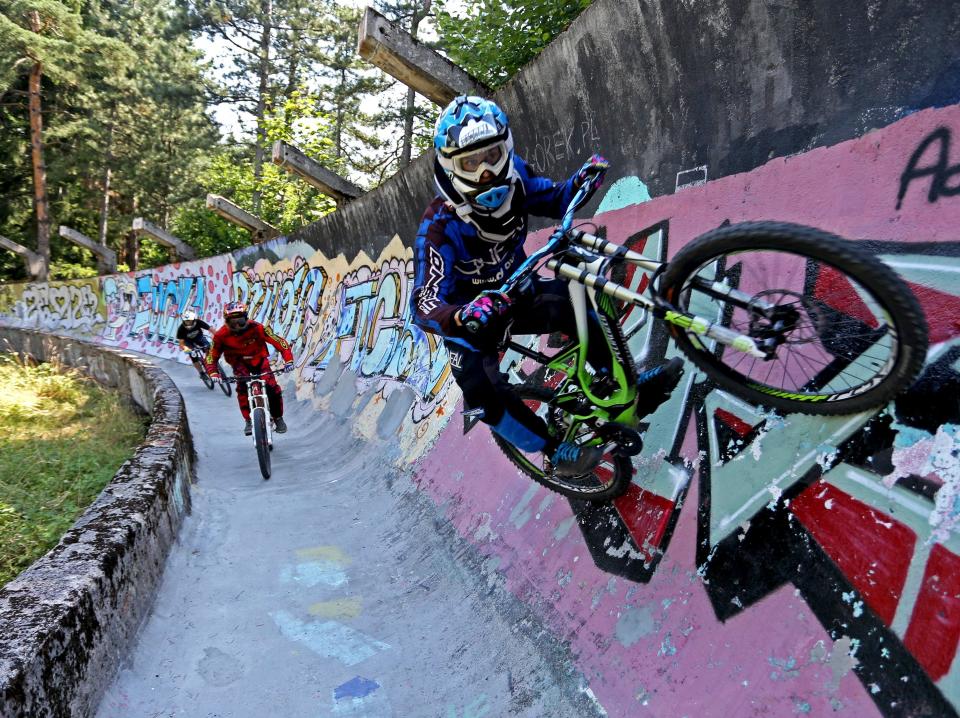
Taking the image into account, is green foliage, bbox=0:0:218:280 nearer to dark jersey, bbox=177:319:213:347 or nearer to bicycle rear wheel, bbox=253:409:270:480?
dark jersey, bbox=177:319:213:347

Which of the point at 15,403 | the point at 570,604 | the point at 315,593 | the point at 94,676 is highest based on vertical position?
the point at 570,604

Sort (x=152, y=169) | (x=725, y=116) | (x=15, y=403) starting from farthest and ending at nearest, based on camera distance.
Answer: (x=152, y=169)
(x=15, y=403)
(x=725, y=116)

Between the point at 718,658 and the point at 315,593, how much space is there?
10.1ft

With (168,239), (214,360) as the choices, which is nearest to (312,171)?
(214,360)

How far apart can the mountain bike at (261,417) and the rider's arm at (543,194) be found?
4.96 m

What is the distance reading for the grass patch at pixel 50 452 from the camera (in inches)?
200

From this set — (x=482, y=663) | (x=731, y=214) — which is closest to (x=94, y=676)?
(x=482, y=663)

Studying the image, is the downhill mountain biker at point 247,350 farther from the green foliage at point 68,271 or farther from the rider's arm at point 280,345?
the green foliage at point 68,271

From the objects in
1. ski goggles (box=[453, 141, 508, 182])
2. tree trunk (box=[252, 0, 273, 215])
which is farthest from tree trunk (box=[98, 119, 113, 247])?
ski goggles (box=[453, 141, 508, 182])

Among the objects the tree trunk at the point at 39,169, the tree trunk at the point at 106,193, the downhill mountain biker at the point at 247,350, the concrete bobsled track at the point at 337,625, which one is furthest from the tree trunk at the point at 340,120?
the concrete bobsled track at the point at 337,625

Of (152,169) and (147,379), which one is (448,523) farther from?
(152,169)

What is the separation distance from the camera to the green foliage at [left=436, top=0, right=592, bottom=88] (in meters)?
9.84

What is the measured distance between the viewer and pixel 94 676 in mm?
3141

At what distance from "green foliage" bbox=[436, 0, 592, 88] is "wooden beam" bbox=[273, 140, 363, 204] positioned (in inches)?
141
